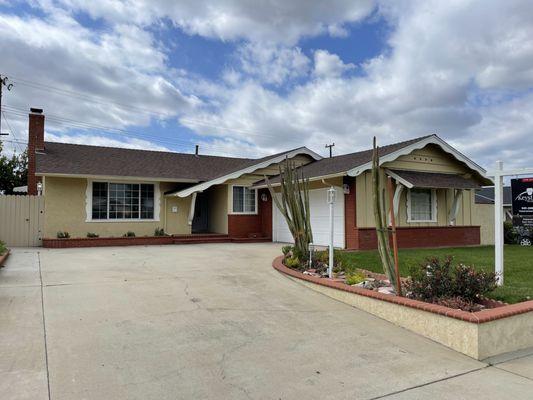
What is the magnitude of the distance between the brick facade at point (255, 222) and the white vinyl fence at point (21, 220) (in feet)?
24.5

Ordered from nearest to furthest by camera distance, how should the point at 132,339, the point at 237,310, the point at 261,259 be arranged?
the point at 132,339
the point at 237,310
the point at 261,259

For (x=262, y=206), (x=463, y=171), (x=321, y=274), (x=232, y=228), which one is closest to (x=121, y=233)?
(x=232, y=228)

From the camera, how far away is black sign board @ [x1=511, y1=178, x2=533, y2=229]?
6.67 meters

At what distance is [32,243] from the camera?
1581 cm

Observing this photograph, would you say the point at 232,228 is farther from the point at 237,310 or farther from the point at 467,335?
the point at 467,335

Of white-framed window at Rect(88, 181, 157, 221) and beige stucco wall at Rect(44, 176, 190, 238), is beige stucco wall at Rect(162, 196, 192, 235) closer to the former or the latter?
white-framed window at Rect(88, 181, 157, 221)

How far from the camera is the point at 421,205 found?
16.2m

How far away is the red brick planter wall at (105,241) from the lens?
15218 mm

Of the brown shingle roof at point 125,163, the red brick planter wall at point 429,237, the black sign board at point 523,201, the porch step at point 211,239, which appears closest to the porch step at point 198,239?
the porch step at point 211,239

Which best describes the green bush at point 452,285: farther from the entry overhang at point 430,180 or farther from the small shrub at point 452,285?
the entry overhang at point 430,180

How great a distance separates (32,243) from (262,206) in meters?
9.34

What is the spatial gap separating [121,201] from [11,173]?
26009 millimetres

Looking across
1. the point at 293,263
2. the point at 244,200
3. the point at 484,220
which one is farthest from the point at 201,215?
the point at 484,220

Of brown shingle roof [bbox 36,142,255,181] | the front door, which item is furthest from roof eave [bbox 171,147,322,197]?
the front door
